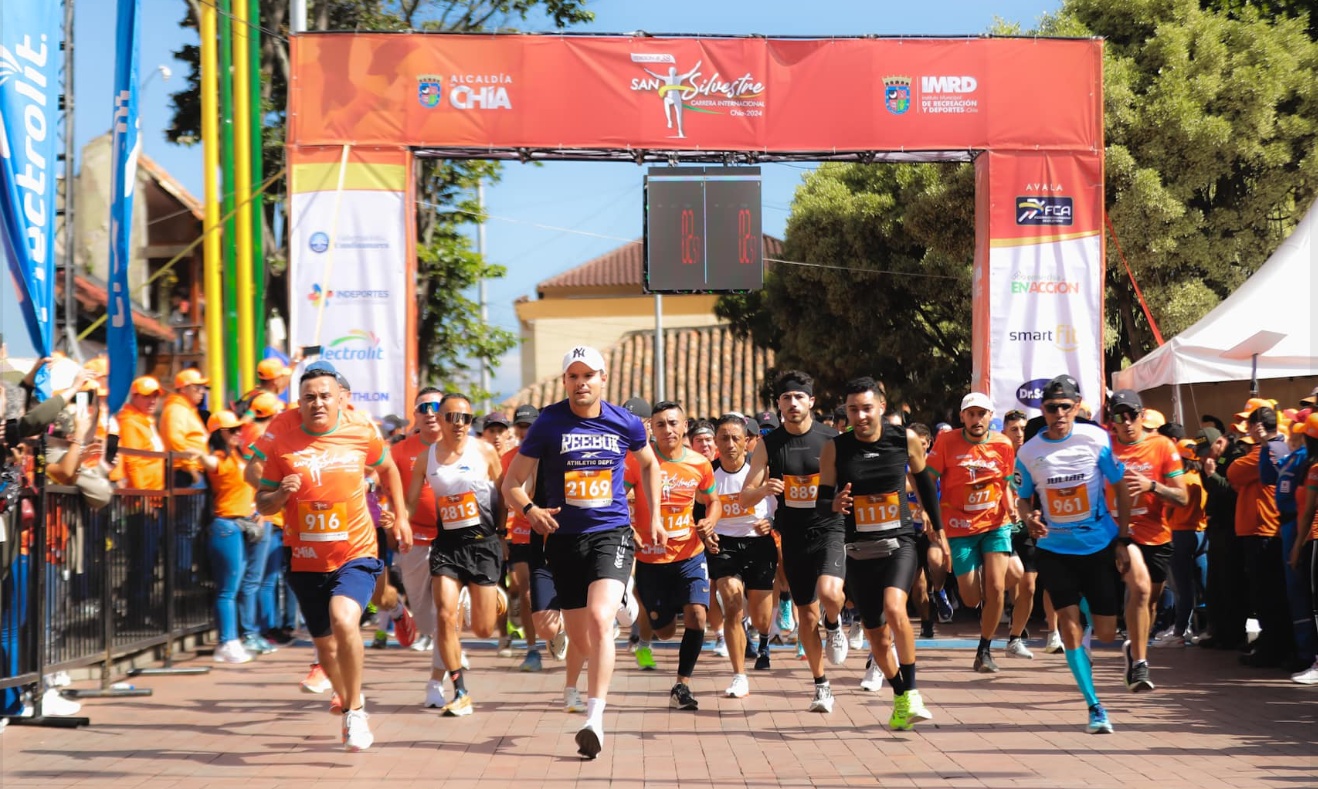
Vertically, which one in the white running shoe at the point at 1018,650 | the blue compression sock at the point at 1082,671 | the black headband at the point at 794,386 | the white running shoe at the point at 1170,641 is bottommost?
the white running shoe at the point at 1170,641

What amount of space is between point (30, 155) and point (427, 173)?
15.7m

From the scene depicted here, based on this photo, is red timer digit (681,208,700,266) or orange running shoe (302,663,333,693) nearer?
orange running shoe (302,663,333,693)

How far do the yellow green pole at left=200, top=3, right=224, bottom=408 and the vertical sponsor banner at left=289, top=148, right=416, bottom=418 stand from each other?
89.5 inches

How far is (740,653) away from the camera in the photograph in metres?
10.3

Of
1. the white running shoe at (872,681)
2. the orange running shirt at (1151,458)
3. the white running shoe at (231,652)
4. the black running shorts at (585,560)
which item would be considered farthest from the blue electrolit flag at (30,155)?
the orange running shirt at (1151,458)

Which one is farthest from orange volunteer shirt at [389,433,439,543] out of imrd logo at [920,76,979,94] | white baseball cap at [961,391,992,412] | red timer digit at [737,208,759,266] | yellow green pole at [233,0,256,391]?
imrd logo at [920,76,979,94]

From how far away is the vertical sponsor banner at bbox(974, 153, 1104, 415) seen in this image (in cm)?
1662

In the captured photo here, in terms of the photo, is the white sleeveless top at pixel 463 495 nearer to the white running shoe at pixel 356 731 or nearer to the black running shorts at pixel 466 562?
the black running shorts at pixel 466 562

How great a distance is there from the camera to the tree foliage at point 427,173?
23.5m

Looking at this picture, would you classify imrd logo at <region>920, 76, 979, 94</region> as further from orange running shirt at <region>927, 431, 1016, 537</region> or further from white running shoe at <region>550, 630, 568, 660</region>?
white running shoe at <region>550, 630, 568, 660</region>

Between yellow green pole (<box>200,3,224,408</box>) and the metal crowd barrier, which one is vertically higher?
Answer: yellow green pole (<box>200,3,224,408</box>)

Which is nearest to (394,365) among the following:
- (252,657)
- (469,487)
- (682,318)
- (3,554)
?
(252,657)

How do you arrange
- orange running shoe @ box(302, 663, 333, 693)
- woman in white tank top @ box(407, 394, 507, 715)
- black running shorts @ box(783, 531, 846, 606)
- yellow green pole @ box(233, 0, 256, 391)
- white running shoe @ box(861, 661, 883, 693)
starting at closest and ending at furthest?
black running shorts @ box(783, 531, 846, 606) < woman in white tank top @ box(407, 394, 507, 715) < orange running shoe @ box(302, 663, 333, 693) < white running shoe @ box(861, 661, 883, 693) < yellow green pole @ box(233, 0, 256, 391)

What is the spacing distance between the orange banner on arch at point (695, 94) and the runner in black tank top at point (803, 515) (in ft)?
25.9
